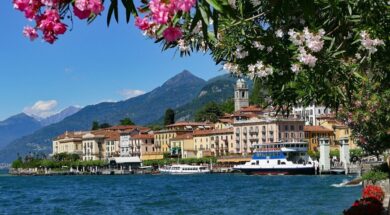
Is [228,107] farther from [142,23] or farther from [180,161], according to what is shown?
[142,23]

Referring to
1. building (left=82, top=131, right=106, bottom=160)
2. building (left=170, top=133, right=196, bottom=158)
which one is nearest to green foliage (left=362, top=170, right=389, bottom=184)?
building (left=170, top=133, right=196, bottom=158)

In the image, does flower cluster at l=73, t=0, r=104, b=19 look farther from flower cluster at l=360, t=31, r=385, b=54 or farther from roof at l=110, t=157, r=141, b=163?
roof at l=110, t=157, r=141, b=163

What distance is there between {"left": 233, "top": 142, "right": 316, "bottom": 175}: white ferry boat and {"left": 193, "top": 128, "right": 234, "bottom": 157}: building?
3508 cm

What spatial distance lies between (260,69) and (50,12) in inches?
141

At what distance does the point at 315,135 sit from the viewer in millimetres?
131500

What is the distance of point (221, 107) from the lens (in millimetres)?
185500

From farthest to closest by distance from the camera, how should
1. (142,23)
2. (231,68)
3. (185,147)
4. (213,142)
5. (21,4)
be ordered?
(185,147), (213,142), (231,68), (142,23), (21,4)

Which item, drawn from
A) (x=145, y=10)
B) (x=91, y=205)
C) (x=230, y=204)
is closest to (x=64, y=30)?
(x=145, y=10)

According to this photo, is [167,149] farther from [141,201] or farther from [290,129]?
[141,201]

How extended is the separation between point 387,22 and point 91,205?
4262 cm

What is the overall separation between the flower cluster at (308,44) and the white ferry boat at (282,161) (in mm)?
92548

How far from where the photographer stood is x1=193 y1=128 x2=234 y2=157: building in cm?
13938

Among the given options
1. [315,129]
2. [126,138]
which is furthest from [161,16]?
[126,138]

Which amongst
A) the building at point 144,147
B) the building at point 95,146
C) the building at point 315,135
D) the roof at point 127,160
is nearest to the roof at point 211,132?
the building at point 144,147
